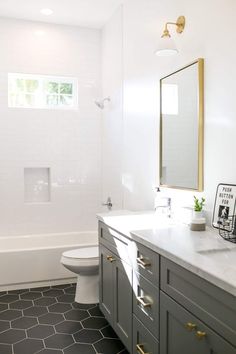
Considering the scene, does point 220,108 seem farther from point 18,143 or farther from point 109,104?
point 18,143

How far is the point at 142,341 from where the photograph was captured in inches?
81.2

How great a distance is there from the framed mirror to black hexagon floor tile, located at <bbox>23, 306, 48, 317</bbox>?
150 centimetres

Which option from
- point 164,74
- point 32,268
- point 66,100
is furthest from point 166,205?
point 66,100

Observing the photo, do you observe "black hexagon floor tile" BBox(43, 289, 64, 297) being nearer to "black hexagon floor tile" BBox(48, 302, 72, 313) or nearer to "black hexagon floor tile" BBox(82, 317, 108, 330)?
"black hexagon floor tile" BBox(48, 302, 72, 313)

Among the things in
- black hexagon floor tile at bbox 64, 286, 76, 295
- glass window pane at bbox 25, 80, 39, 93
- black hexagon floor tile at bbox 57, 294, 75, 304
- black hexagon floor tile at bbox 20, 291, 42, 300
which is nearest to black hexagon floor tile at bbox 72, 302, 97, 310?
black hexagon floor tile at bbox 57, 294, 75, 304

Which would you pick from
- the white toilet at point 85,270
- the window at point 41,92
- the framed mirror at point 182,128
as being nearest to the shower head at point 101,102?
the window at point 41,92

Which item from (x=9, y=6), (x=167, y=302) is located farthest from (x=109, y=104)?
(x=167, y=302)

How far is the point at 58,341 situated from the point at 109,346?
37 centimetres

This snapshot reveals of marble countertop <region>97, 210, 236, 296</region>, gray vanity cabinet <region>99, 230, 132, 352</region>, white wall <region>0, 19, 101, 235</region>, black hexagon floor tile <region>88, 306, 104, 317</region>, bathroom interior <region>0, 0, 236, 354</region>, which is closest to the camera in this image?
marble countertop <region>97, 210, 236, 296</region>

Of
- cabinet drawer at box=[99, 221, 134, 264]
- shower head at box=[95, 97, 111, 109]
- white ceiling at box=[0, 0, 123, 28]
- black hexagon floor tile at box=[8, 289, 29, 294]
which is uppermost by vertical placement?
white ceiling at box=[0, 0, 123, 28]

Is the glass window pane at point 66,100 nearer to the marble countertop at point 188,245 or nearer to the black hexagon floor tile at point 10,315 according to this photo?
the marble countertop at point 188,245

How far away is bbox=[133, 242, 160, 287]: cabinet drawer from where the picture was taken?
1.85m

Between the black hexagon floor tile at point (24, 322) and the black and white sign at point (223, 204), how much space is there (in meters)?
1.69

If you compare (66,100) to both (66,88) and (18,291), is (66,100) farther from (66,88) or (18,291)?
(18,291)
